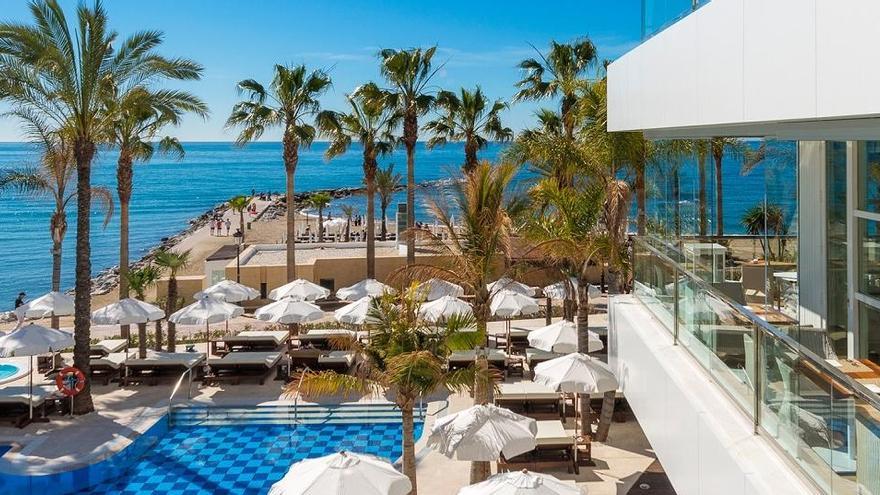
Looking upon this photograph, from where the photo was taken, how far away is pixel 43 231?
106938mm

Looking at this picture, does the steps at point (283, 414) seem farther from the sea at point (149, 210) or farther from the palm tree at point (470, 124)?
the palm tree at point (470, 124)

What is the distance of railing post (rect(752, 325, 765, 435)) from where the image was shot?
6531mm

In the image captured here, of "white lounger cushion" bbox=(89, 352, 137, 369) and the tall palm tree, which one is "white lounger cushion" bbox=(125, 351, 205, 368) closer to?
"white lounger cushion" bbox=(89, 352, 137, 369)

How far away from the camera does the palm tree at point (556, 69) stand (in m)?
32.0

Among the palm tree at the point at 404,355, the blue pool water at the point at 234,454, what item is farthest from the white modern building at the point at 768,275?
the blue pool water at the point at 234,454

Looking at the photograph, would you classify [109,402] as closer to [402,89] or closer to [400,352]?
[400,352]

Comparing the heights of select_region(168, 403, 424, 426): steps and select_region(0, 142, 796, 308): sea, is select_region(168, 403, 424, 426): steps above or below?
below

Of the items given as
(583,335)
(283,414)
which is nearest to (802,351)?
(583,335)

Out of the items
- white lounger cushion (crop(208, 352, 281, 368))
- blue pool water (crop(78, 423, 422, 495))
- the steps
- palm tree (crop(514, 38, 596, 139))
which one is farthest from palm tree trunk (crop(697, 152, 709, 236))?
palm tree (crop(514, 38, 596, 139))

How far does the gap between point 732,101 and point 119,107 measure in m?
15.0

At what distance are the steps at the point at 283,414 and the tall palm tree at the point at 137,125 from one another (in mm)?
7057

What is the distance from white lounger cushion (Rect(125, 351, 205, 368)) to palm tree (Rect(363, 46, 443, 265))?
36.7 ft

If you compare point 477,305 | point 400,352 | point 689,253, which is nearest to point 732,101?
point 689,253

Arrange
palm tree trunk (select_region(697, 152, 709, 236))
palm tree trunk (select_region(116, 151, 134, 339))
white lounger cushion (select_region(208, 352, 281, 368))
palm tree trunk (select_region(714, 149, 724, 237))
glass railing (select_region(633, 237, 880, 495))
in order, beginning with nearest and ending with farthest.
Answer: glass railing (select_region(633, 237, 880, 495)) → palm tree trunk (select_region(714, 149, 724, 237)) → palm tree trunk (select_region(697, 152, 709, 236)) → white lounger cushion (select_region(208, 352, 281, 368)) → palm tree trunk (select_region(116, 151, 134, 339))
